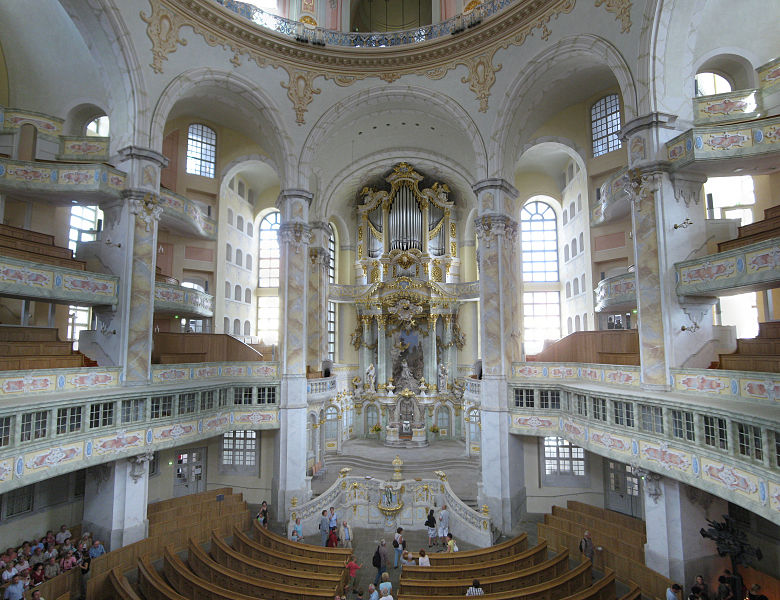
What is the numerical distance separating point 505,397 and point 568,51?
12.4m

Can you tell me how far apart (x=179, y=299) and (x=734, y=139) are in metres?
17.9

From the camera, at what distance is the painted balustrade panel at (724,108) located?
1330 cm

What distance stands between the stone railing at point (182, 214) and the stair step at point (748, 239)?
56.6ft

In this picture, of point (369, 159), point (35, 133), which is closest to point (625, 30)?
point (369, 159)

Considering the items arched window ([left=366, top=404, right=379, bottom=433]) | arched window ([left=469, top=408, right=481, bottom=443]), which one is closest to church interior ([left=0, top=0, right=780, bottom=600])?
arched window ([left=469, top=408, right=481, bottom=443])

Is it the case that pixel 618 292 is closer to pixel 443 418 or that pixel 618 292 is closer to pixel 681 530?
pixel 681 530

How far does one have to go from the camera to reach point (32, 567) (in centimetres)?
1140

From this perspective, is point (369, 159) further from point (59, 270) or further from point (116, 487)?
point (116, 487)

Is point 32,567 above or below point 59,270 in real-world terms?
below

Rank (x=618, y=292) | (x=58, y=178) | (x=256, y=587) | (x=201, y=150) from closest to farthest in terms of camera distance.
Result: (x=256, y=587) < (x=58, y=178) < (x=618, y=292) < (x=201, y=150)

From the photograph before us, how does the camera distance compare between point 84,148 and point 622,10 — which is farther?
point 84,148

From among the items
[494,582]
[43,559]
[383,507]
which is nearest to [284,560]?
[383,507]

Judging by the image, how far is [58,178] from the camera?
570 inches

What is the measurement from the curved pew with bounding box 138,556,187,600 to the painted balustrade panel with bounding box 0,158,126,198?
10729 millimetres
